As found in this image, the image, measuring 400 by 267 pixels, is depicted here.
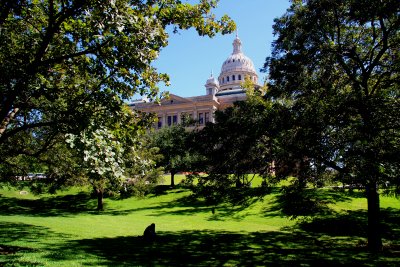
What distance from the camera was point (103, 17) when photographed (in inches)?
262

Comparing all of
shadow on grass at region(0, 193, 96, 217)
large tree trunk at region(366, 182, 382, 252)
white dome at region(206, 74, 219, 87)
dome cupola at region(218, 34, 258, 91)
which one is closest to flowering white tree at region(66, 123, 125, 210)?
large tree trunk at region(366, 182, 382, 252)

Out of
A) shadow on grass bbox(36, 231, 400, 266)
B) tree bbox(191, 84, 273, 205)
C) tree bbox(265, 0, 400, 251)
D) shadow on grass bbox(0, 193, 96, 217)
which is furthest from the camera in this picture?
shadow on grass bbox(0, 193, 96, 217)

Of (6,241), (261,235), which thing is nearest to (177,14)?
(6,241)

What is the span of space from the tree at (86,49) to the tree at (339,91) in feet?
13.6

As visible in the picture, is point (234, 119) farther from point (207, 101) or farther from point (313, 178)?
point (207, 101)

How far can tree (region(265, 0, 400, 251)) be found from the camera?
8719 millimetres

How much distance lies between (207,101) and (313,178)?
75543 mm

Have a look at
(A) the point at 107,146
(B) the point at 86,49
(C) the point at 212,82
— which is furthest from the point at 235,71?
(A) the point at 107,146

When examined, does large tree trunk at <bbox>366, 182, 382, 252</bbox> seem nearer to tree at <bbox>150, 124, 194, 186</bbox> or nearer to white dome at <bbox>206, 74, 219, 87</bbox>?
tree at <bbox>150, 124, 194, 186</bbox>

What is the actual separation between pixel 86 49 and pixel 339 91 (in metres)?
9.98

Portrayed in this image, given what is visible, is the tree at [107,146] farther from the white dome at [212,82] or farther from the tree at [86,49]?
the white dome at [212,82]

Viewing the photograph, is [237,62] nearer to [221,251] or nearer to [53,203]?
[53,203]

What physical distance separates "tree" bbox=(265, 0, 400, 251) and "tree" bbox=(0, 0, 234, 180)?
415 cm

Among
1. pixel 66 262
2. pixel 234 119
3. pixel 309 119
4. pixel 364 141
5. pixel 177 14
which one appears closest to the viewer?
pixel 364 141
